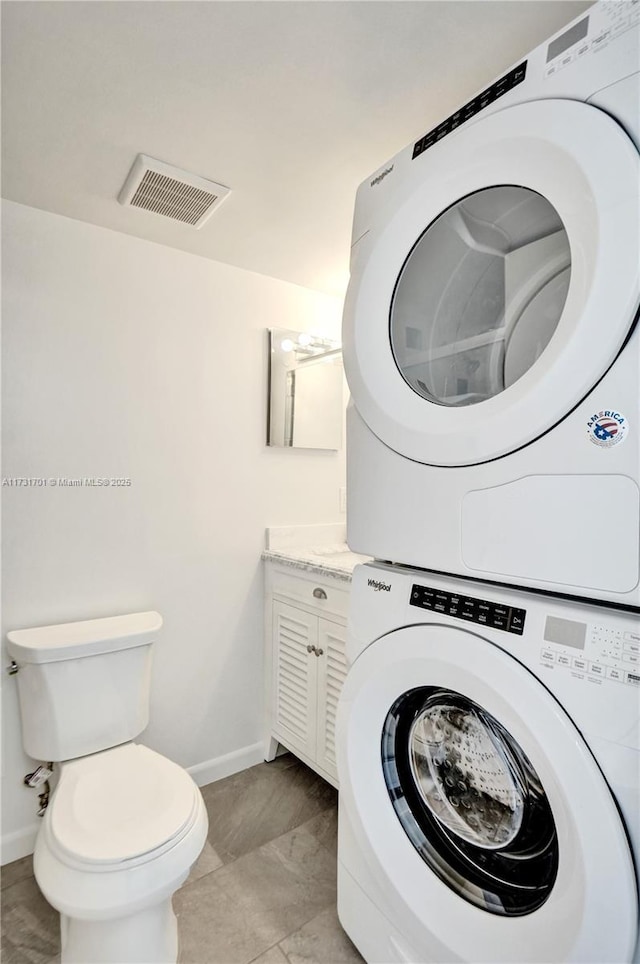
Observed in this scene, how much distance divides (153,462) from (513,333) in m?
1.39

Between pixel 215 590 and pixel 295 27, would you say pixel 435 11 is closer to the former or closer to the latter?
pixel 295 27

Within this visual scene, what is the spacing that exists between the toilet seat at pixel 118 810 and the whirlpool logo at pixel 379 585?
762 millimetres

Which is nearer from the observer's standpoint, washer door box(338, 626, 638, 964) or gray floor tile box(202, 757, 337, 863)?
washer door box(338, 626, 638, 964)

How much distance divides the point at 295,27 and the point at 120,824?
1834 mm

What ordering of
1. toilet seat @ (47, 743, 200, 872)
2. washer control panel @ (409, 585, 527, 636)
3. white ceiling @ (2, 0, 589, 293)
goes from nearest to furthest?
washer control panel @ (409, 585, 527, 636) → white ceiling @ (2, 0, 589, 293) → toilet seat @ (47, 743, 200, 872)

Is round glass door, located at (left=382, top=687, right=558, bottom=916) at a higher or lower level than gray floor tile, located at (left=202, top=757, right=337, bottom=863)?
higher

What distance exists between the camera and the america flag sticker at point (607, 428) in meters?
0.68

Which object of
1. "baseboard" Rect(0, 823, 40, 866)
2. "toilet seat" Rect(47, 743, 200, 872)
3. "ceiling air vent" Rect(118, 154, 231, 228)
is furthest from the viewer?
"baseboard" Rect(0, 823, 40, 866)

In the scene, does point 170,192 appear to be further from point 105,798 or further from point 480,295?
point 105,798

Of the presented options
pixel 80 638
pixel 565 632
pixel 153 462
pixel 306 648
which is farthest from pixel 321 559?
pixel 565 632

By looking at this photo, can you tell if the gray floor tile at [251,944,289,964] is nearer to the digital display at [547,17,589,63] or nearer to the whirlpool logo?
the whirlpool logo

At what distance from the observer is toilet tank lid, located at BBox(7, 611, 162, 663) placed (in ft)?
4.79

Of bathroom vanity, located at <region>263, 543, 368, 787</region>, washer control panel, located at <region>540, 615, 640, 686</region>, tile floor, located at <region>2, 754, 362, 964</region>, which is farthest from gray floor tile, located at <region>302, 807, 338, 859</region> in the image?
washer control panel, located at <region>540, 615, 640, 686</region>

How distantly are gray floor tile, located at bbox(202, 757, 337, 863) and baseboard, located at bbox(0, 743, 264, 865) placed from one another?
3cm
